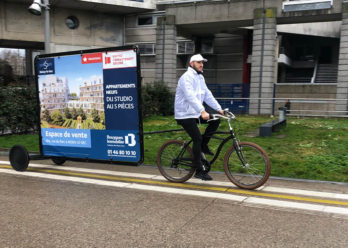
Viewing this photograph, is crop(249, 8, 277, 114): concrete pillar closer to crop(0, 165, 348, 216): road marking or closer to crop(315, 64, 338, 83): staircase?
crop(315, 64, 338, 83): staircase

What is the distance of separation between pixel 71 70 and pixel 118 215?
3.41m

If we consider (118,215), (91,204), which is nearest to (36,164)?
(91,204)

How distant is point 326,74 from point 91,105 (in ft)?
89.8

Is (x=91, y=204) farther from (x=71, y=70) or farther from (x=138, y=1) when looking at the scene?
(x=138, y=1)

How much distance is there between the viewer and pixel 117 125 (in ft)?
20.1

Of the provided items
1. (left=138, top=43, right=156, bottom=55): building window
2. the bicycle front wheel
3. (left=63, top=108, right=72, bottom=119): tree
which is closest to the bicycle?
the bicycle front wheel

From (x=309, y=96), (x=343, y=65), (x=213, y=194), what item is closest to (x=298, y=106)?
(x=309, y=96)

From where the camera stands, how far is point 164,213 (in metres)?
4.27

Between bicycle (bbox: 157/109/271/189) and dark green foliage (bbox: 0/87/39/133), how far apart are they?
7.05 meters

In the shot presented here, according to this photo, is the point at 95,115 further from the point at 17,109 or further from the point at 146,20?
the point at 146,20

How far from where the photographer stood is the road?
11.5 ft

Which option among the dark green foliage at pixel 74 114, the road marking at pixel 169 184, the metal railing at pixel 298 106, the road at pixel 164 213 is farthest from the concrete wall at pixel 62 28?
the road at pixel 164 213

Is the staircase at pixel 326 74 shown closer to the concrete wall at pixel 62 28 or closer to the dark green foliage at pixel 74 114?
the concrete wall at pixel 62 28

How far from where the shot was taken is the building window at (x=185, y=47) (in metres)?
29.1
